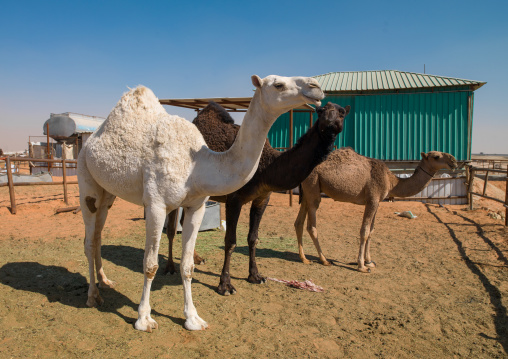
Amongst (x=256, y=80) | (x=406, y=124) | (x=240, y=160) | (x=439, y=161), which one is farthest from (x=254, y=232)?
(x=406, y=124)

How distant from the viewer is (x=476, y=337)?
3471 millimetres

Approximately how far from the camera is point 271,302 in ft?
13.9

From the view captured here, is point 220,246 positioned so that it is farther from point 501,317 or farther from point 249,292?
point 501,317

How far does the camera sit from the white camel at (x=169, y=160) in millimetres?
3086

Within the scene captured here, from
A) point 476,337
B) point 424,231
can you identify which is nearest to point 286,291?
point 476,337

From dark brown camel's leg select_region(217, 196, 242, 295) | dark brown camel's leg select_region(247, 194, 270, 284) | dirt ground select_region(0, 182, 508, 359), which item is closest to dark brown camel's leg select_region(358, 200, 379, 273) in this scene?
dirt ground select_region(0, 182, 508, 359)

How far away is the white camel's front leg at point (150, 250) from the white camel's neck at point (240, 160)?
47 centimetres

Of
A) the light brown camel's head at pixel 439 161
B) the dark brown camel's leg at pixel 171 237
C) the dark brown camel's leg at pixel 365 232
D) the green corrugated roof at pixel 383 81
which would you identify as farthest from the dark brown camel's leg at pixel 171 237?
the green corrugated roof at pixel 383 81

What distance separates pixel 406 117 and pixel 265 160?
13.4 meters

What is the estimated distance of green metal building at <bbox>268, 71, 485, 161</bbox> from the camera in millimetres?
14992

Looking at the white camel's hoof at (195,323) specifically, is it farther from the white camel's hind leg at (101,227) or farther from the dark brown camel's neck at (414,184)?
the dark brown camel's neck at (414,184)

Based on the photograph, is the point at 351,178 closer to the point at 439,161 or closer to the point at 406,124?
the point at 439,161

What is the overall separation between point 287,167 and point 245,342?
6.51ft

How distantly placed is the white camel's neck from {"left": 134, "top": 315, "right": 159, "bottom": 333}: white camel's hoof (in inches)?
55.9
